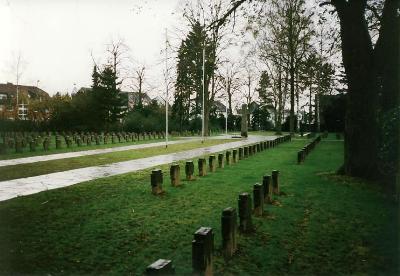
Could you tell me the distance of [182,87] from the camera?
5925cm

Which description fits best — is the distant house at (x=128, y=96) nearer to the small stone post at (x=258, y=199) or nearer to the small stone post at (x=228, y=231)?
the small stone post at (x=258, y=199)

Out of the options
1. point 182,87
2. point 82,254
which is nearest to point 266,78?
point 182,87

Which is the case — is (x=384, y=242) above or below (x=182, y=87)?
below

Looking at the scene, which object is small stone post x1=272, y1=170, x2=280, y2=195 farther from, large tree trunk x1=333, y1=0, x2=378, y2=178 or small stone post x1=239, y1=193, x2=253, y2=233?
large tree trunk x1=333, y1=0, x2=378, y2=178

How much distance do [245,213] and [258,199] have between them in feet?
3.52

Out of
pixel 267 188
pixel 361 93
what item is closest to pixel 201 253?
pixel 267 188

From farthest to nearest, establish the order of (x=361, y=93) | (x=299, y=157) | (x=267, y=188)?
(x=299, y=157)
(x=361, y=93)
(x=267, y=188)

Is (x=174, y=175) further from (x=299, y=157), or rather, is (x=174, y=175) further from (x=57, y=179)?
(x=299, y=157)

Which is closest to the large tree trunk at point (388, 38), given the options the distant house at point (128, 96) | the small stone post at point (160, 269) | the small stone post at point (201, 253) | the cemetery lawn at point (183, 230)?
the cemetery lawn at point (183, 230)

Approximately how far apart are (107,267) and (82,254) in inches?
23.2

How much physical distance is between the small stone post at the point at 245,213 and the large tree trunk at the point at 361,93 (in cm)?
647

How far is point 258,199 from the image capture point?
7426mm

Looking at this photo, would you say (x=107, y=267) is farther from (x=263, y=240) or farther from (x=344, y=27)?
(x=344, y=27)

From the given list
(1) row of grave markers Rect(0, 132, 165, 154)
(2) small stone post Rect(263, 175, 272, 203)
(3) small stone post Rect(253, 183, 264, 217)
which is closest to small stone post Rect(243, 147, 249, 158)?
(2) small stone post Rect(263, 175, 272, 203)
